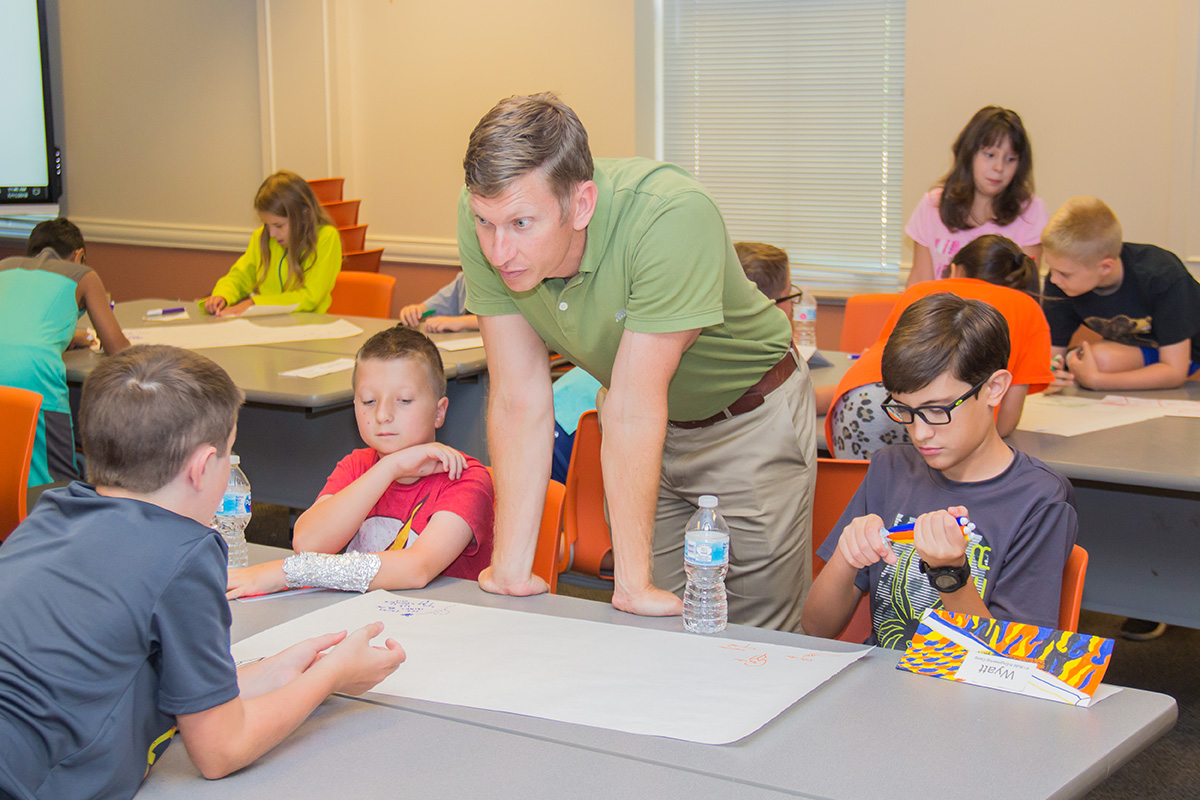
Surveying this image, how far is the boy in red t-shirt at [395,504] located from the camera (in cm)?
176

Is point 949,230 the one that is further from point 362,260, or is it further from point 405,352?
point 362,260

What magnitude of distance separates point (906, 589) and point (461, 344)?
2380mm

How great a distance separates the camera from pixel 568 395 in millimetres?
3035

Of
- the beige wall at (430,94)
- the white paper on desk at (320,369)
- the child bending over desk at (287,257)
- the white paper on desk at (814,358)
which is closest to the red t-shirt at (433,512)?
the white paper on desk at (320,369)

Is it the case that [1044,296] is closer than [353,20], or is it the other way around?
[1044,296]

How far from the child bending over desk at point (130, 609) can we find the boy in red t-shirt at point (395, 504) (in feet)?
1.68

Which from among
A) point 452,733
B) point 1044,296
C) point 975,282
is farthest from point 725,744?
point 1044,296

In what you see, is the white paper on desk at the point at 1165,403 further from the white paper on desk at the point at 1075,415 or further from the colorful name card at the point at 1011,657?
the colorful name card at the point at 1011,657

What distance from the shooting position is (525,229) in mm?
1500

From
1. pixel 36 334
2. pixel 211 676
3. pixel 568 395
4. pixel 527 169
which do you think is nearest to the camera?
pixel 211 676

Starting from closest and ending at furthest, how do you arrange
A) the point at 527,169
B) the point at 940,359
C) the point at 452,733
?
the point at 452,733 → the point at 527,169 → the point at 940,359

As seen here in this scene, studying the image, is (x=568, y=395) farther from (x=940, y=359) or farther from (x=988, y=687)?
(x=988, y=687)

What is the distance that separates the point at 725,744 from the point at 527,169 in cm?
79

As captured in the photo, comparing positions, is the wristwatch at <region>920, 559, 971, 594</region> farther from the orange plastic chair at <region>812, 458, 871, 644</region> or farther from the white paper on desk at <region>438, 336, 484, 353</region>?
the white paper on desk at <region>438, 336, 484, 353</region>
